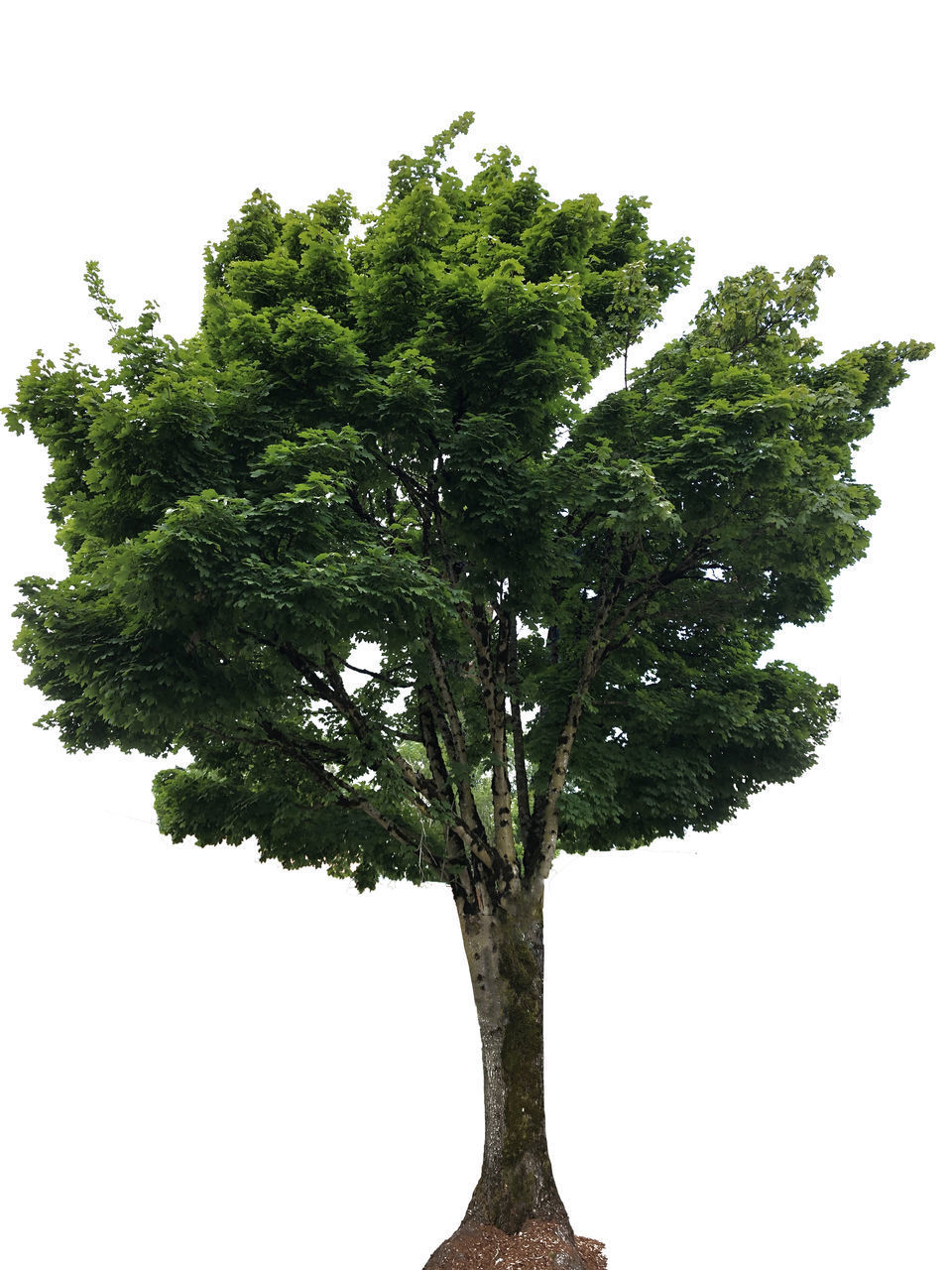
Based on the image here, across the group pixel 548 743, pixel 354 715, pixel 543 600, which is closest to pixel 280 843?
pixel 354 715

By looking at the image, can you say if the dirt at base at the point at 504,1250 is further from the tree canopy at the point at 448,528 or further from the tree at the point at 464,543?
the tree canopy at the point at 448,528

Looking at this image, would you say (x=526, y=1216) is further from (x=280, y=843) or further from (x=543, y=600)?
(x=543, y=600)

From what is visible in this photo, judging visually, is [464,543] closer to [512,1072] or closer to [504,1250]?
[512,1072]

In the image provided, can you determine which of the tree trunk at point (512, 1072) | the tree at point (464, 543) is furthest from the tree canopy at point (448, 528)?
the tree trunk at point (512, 1072)

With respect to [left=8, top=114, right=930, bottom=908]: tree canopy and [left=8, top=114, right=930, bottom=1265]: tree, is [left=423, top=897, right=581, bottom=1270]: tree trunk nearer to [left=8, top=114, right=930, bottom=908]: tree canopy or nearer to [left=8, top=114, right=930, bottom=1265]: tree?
[left=8, top=114, right=930, bottom=1265]: tree

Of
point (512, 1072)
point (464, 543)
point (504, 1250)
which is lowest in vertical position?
point (504, 1250)

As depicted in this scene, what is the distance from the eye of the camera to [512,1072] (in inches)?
408

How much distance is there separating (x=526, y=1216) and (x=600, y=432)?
9.20 m

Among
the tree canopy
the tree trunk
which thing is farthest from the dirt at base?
the tree canopy

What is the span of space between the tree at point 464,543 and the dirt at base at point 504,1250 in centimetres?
19

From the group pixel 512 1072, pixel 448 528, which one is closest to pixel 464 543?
pixel 448 528

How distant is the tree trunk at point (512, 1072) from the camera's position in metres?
9.99

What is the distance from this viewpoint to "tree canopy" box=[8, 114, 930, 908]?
841 cm

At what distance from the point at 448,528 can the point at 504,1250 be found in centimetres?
807
